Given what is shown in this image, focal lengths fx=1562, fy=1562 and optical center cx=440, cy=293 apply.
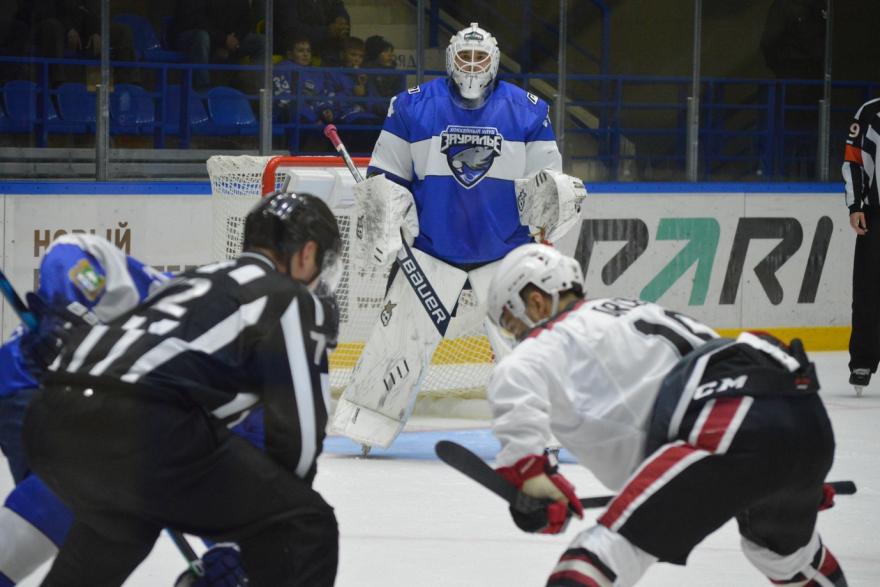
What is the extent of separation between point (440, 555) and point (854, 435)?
88.0 inches

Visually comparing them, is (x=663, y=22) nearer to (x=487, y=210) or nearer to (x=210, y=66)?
(x=210, y=66)

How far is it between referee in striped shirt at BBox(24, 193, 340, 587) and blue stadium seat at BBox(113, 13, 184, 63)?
15.5 feet

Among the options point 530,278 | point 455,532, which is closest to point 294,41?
point 455,532

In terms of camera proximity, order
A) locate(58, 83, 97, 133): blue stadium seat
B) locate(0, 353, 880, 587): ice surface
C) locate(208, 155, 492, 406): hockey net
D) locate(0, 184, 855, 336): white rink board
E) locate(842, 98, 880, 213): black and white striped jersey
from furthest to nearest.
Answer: locate(58, 83, 97, 133): blue stadium seat < locate(0, 184, 855, 336): white rink board < locate(842, 98, 880, 213): black and white striped jersey < locate(208, 155, 492, 406): hockey net < locate(0, 353, 880, 587): ice surface

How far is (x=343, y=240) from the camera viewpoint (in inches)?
229

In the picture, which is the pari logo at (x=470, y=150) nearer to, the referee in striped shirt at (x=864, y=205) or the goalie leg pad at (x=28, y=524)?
the referee in striped shirt at (x=864, y=205)

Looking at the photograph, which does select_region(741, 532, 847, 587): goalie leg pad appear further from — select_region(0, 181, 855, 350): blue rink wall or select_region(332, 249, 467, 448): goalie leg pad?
select_region(0, 181, 855, 350): blue rink wall

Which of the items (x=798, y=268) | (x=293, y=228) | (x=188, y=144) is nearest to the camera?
(x=293, y=228)

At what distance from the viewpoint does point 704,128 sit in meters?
7.81

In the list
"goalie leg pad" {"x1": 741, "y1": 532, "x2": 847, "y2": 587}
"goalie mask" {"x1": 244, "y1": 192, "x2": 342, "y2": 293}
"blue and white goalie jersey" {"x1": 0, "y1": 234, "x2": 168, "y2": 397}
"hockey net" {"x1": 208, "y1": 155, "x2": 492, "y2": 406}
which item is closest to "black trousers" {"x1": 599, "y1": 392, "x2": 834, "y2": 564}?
"goalie leg pad" {"x1": 741, "y1": 532, "x2": 847, "y2": 587}

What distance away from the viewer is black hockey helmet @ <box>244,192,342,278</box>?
221 cm

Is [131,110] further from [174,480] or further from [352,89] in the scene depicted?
[174,480]

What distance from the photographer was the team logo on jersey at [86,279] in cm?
247

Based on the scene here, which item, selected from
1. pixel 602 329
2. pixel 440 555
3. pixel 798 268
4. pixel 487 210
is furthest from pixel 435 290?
pixel 798 268
